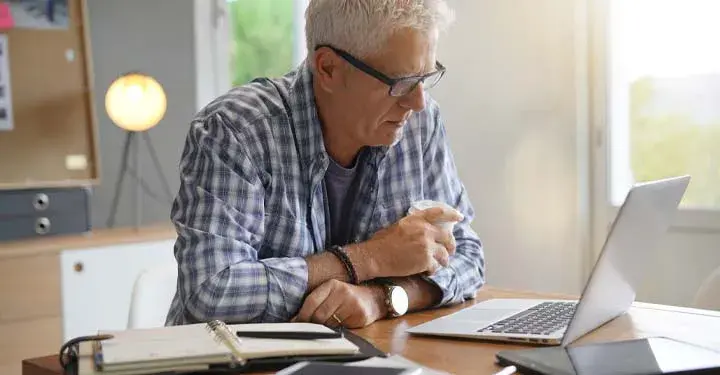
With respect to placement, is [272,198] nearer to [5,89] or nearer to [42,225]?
[42,225]

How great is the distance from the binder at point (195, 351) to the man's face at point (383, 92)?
51 cm

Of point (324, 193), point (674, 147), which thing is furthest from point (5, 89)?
point (674, 147)

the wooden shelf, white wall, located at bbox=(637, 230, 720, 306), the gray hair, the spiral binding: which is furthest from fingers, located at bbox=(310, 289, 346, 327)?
the wooden shelf

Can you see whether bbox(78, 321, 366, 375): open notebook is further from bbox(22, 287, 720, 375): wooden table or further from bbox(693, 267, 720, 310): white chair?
bbox(693, 267, 720, 310): white chair

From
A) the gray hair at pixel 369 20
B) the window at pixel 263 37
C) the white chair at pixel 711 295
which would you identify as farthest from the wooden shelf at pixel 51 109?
the white chair at pixel 711 295

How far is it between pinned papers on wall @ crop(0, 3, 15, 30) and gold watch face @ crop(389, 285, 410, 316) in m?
2.07

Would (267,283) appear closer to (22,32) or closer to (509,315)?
(509,315)

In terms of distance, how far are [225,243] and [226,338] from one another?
0.89 feet

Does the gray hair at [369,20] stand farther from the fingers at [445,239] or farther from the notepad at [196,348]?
the notepad at [196,348]

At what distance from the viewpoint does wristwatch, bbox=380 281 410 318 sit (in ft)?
5.21

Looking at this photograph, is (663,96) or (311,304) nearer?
(311,304)

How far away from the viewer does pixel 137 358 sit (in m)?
1.15

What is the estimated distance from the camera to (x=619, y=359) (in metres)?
1.21

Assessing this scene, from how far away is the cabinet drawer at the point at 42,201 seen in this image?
2959 mm
